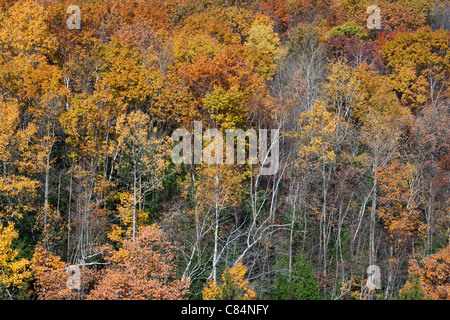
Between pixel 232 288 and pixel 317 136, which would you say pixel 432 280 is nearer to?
pixel 232 288

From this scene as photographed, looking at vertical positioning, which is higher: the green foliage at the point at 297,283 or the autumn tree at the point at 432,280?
the autumn tree at the point at 432,280

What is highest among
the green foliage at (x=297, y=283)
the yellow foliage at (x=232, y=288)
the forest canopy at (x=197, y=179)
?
the forest canopy at (x=197, y=179)

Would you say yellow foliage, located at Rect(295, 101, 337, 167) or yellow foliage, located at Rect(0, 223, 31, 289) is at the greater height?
yellow foliage, located at Rect(295, 101, 337, 167)

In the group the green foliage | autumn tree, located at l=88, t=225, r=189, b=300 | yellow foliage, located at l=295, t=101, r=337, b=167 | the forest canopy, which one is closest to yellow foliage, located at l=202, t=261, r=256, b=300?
the forest canopy

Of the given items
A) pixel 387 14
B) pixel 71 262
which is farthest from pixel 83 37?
pixel 387 14

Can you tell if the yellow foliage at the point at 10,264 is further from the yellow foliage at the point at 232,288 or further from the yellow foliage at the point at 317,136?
the yellow foliage at the point at 317,136

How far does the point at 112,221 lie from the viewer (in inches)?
1275

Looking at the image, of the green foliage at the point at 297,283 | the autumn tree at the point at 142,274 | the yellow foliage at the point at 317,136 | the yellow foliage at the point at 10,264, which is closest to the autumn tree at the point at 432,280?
Result: the green foliage at the point at 297,283

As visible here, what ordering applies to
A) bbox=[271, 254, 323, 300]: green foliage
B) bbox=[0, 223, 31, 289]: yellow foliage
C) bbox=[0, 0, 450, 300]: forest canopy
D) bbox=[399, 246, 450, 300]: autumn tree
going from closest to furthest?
bbox=[399, 246, 450, 300]: autumn tree
bbox=[0, 223, 31, 289]: yellow foliage
bbox=[0, 0, 450, 300]: forest canopy
bbox=[271, 254, 323, 300]: green foliage

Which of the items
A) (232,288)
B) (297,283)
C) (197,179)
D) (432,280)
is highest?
(197,179)

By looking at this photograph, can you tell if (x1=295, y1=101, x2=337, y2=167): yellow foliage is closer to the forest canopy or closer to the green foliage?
the forest canopy

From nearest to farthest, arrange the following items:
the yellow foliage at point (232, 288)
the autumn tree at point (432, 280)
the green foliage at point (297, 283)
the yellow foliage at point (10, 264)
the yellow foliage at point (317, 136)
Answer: the autumn tree at point (432, 280) < the yellow foliage at point (232, 288) < the yellow foliage at point (10, 264) < the green foliage at point (297, 283) < the yellow foliage at point (317, 136)

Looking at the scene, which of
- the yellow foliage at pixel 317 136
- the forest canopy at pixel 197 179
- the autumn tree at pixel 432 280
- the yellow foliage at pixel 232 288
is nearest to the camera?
the autumn tree at pixel 432 280

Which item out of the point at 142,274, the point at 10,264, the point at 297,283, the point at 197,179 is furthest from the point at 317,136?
the point at 10,264
